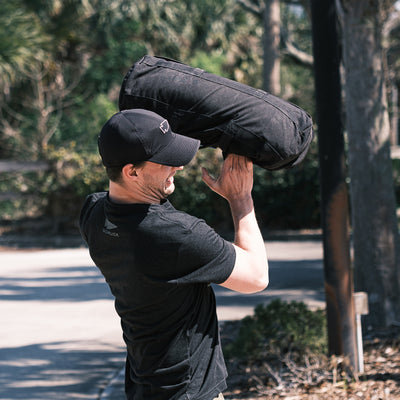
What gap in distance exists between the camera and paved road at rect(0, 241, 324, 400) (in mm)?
5816

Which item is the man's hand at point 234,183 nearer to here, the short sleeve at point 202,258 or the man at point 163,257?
the man at point 163,257

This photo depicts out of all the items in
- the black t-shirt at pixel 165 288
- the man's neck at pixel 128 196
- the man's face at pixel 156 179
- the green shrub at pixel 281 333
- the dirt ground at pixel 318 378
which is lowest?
the dirt ground at pixel 318 378

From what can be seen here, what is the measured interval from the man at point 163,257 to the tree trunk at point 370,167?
12.8ft

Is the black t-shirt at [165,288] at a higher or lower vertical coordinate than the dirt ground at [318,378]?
higher

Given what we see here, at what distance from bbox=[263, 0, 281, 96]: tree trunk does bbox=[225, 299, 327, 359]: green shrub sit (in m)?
13.6

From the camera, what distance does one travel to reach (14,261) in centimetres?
1381

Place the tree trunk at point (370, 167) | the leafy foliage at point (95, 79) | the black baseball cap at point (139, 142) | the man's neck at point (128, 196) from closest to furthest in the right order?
the black baseball cap at point (139, 142) → the man's neck at point (128, 196) → the tree trunk at point (370, 167) → the leafy foliage at point (95, 79)

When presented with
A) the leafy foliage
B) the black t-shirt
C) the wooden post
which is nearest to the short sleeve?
the black t-shirt

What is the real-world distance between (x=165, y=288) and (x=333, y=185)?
9.53 feet

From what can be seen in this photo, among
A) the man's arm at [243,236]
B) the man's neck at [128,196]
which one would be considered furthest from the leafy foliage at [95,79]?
the man's neck at [128,196]

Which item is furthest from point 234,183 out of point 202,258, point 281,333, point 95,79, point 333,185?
point 95,79

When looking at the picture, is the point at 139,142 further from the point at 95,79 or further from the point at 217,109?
the point at 95,79

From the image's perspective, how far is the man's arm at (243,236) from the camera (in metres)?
2.17

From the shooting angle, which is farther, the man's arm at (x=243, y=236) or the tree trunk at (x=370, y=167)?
the tree trunk at (x=370, y=167)
